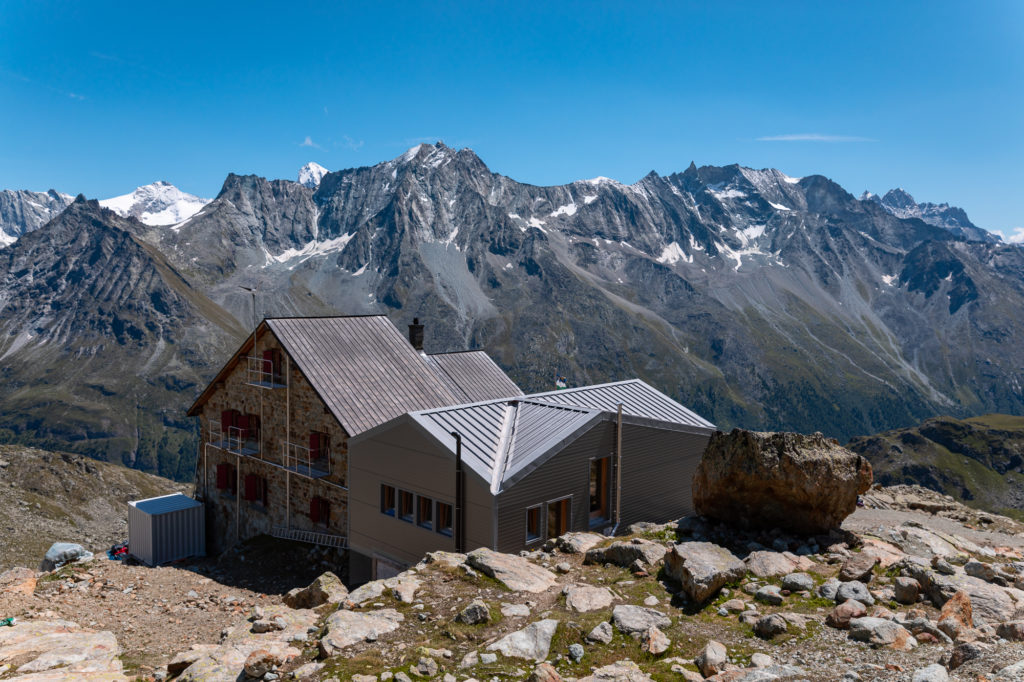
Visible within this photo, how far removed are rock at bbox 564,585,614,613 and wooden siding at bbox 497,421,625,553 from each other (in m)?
8.71

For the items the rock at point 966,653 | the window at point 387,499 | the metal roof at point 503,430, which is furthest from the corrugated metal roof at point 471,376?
the rock at point 966,653

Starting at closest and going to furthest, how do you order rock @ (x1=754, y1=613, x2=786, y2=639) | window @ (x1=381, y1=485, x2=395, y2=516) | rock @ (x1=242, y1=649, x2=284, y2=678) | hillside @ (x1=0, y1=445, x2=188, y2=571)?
rock @ (x1=754, y1=613, x2=786, y2=639)
rock @ (x1=242, y1=649, x2=284, y2=678)
window @ (x1=381, y1=485, x2=395, y2=516)
hillside @ (x1=0, y1=445, x2=188, y2=571)

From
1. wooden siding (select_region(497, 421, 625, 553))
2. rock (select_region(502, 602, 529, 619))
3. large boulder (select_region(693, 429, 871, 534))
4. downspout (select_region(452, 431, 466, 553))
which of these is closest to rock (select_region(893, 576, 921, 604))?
large boulder (select_region(693, 429, 871, 534))

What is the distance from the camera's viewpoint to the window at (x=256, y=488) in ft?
130

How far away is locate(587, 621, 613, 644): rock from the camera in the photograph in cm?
1372

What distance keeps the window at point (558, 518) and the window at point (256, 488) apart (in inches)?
792

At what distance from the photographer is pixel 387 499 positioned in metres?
30.6

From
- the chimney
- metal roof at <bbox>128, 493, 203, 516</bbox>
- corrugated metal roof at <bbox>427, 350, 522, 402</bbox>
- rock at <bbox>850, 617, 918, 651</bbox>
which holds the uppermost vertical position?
the chimney

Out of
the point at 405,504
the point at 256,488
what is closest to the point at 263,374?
the point at 256,488

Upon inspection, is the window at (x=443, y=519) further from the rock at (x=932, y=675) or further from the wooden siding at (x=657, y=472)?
the rock at (x=932, y=675)

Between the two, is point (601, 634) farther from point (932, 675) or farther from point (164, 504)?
point (164, 504)

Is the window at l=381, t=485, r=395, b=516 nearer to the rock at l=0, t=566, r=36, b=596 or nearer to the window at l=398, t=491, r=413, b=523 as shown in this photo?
the window at l=398, t=491, r=413, b=523

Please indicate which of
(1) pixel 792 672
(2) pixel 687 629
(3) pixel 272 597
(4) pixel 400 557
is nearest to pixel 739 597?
(2) pixel 687 629

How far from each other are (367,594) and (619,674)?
297 inches
